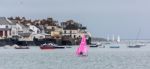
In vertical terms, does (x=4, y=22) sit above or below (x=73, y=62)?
above

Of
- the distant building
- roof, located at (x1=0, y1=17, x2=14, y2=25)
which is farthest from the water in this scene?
roof, located at (x1=0, y1=17, x2=14, y2=25)

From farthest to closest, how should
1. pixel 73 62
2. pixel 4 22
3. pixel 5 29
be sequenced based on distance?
pixel 4 22, pixel 5 29, pixel 73 62

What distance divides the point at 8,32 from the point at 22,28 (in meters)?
9.01

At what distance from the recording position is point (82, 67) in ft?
210

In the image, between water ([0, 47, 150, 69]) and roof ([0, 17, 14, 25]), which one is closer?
water ([0, 47, 150, 69])

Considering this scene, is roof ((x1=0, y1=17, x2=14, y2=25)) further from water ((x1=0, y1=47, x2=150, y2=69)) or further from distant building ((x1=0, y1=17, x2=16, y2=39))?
water ((x1=0, y1=47, x2=150, y2=69))

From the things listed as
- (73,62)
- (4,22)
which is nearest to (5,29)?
(4,22)

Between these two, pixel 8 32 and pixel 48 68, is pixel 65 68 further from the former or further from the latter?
pixel 8 32

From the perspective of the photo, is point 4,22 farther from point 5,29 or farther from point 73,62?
point 73,62

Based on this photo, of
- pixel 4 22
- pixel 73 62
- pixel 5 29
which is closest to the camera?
pixel 73 62

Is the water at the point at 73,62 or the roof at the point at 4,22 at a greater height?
the roof at the point at 4,22

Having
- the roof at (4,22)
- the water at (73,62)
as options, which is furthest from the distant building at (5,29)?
the water at (73,62)

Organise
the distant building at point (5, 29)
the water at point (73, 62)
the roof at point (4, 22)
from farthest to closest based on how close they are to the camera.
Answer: the roof at point (4, 22), the distant building at point (5, 29), the water at point (73, 62)

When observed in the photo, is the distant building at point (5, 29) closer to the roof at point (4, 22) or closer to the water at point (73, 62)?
the roof at point (4, 22)
